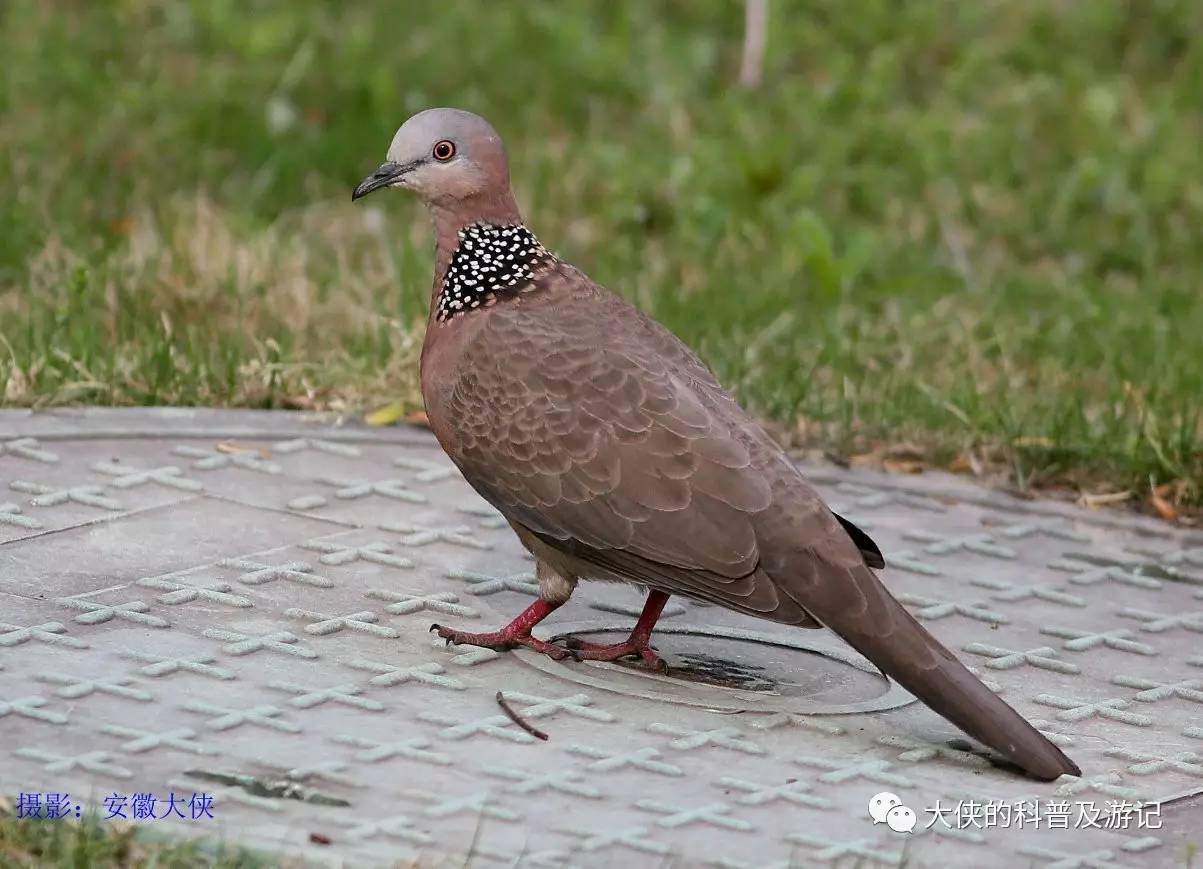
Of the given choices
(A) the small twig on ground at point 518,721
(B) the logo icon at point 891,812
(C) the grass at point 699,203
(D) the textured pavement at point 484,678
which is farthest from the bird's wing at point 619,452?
(C) the grass at point 699,203

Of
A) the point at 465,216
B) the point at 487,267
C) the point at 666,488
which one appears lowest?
the point at 666,488

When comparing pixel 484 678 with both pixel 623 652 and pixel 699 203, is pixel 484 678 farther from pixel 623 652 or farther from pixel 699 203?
pixel 699 203

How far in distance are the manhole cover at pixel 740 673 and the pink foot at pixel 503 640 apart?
0.02 m

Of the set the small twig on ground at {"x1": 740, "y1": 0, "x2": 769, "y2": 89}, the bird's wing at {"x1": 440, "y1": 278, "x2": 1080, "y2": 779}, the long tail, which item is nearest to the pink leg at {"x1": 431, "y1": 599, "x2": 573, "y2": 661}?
the bird's wing at {"x1": 440, "y1": 278, "x2": 1080, "y2": 779}

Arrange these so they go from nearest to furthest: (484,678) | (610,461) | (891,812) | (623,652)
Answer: (891,812), (484,678), (610,461), (623,652)

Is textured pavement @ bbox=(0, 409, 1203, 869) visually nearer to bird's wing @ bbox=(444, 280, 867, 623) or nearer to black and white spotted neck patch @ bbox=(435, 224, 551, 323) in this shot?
bird's wing @ bbox=(444, 280, 867, 623)

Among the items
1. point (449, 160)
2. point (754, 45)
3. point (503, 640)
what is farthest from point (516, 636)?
point (754, 45)

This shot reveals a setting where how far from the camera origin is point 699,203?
901 cm

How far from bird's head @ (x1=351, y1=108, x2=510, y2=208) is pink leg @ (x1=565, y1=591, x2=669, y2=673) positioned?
1124 mm

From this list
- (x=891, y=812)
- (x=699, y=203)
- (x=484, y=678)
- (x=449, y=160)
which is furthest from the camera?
(x=699, y=203)

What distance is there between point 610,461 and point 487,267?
0.69 meters

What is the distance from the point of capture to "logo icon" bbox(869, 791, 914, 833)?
3.84 m

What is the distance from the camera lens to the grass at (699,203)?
6.53 m

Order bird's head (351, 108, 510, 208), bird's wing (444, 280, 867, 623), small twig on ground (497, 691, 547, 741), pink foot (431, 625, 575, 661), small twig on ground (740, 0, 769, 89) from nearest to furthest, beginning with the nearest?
small twig on ground (497, 691, 547, 741) → bird's wing (444, 280, 867, 623) → pink foot (431, 625, 575, 661) → bird's head (351, 108, 510, 208) → small twig on ground (740, 0, 769, 89)
